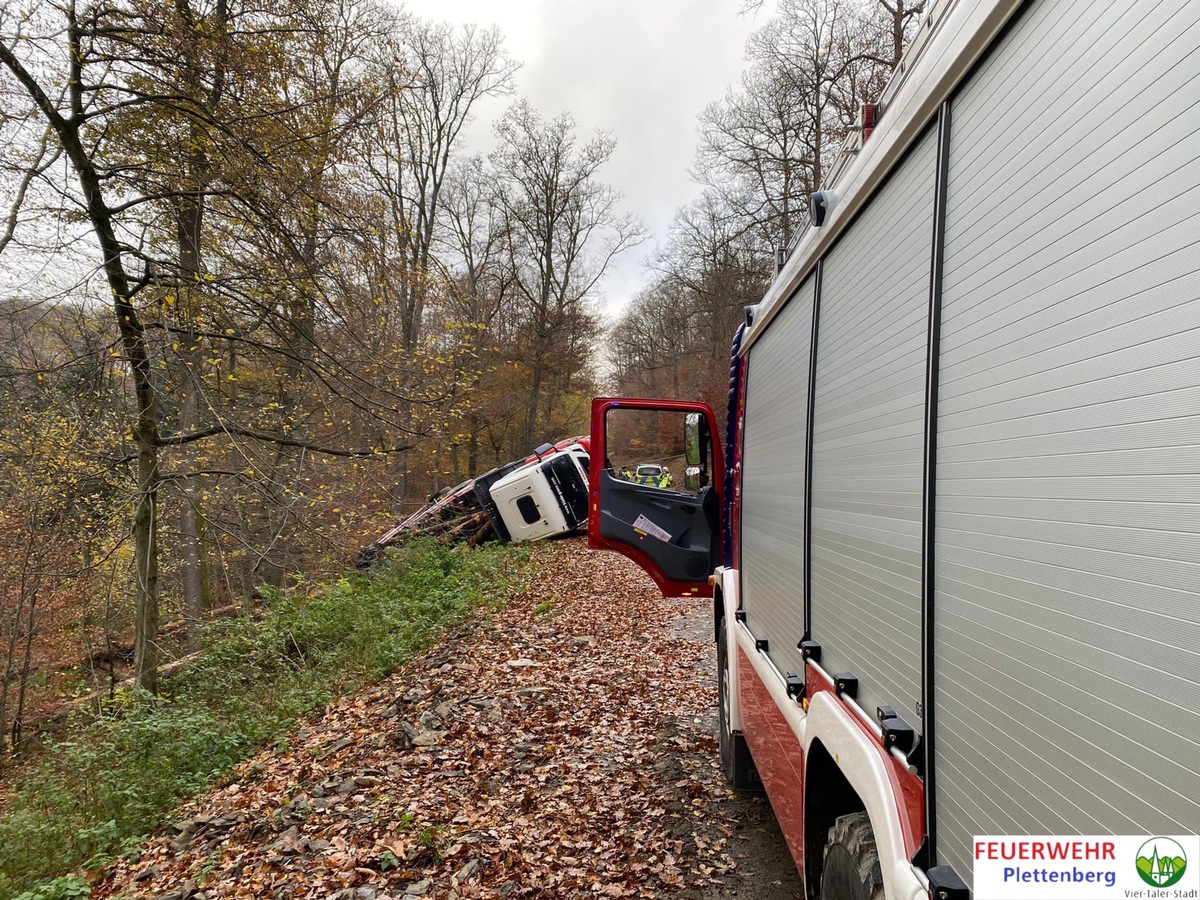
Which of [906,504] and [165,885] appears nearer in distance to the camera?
[906,504]

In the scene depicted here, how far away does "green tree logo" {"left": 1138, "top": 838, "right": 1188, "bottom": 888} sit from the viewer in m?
0.78

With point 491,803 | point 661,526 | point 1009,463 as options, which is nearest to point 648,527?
point 661,526

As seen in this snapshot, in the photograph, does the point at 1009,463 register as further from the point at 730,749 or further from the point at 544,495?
the point at 544,495

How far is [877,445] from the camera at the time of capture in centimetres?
166

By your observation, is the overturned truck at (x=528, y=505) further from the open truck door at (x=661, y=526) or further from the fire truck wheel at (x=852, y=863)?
the fire truck wheel at (x=852, y=863)

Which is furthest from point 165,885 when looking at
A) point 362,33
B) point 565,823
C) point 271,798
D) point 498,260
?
point 498,260

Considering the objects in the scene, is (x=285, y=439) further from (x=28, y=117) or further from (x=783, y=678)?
(x=783, y=678)

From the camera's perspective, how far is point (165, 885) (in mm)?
3977

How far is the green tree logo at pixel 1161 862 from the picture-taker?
78 cm

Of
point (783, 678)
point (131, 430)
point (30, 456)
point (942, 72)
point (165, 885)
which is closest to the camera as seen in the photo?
point (942, 72)

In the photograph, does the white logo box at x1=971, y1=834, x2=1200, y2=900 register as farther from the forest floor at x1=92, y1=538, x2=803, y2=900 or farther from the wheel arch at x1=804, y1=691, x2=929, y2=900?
the forest floor at x1=92, y1=538, x2=803, y2=900

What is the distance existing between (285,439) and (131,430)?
1.69 meters

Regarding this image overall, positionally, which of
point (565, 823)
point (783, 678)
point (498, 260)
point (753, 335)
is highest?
point (498, 260)

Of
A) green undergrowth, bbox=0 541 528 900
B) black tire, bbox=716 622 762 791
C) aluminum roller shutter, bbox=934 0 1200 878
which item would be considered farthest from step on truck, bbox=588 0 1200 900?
green undergrowth, bbox=0 541 528 900
